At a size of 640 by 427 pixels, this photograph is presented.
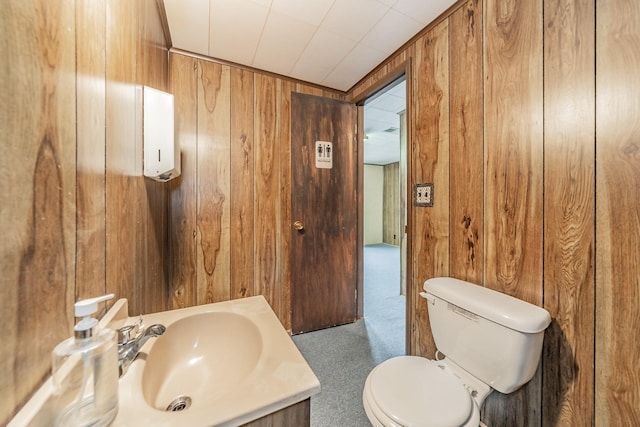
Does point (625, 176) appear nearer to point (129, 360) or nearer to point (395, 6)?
point (395, 6)

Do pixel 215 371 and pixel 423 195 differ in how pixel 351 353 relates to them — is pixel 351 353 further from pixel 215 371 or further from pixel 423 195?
pixel 423 195

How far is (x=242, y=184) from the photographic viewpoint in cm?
195

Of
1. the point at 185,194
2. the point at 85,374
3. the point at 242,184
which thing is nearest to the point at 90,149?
the point at 85,374

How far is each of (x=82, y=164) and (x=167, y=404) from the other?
0.82 metres

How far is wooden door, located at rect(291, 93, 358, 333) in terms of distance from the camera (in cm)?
209

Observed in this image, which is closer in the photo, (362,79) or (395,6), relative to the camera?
(395,6)

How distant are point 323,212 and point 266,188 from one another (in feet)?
1.85

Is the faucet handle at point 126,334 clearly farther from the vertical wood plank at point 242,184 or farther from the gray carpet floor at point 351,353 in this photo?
the vertical wood plank at point 242,184

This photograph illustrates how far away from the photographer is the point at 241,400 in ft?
A: 1.85

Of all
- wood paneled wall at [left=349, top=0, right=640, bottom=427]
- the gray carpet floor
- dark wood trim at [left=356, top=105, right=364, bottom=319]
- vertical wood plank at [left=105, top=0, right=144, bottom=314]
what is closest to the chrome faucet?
vertical wood plank at [left=105, top=0, right=144, bottom=314]

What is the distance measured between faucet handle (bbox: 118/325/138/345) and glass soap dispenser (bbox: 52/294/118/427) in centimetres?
22

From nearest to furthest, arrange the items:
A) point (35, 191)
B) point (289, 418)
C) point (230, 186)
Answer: point (35, 191) < point (289, 418) < point (230, 186)

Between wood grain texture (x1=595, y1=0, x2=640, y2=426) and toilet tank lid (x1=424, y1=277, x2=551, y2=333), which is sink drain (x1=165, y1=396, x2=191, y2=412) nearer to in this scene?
toilet tank lid (x1=424, y1=277, x2=551, y2=333)

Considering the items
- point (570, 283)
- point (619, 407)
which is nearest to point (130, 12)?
point (570, 283)
